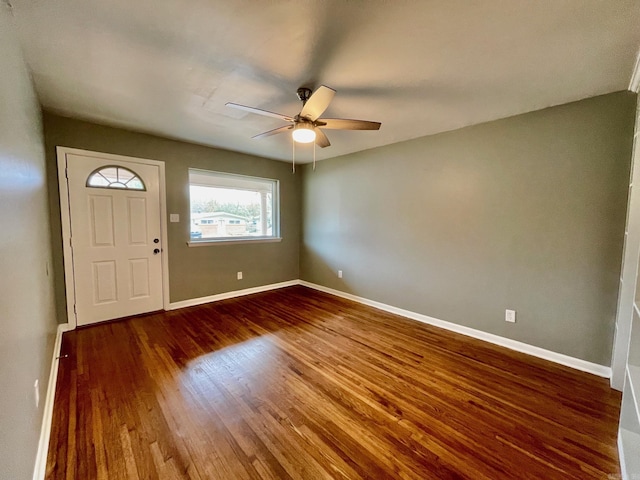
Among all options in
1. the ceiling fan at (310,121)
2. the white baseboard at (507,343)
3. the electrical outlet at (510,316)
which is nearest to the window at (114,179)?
the ceiling fan at (310,121)

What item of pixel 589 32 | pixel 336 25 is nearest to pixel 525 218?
pixel 589 32

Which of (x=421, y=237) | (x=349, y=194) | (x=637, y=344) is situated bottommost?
(x=637, y=344)

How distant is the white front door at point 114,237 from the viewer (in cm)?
307

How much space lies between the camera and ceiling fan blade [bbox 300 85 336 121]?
1797 millimetres

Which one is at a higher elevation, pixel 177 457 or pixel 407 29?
pixel 407 29

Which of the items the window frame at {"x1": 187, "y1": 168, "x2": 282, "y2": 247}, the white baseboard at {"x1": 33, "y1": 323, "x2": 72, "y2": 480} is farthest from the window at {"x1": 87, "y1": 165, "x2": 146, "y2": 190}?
the white baseboard at {"x1": 33, "y1": 323, "x2": 72, "y2": 480}

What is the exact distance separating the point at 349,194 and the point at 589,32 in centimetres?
298

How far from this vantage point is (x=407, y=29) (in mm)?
1494

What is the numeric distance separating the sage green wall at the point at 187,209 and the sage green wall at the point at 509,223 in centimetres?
147

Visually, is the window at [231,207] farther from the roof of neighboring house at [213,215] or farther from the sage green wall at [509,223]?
the sage green wall at [509,223]

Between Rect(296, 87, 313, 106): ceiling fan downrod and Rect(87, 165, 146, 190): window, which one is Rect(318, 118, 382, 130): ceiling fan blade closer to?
Rect(296, 87, 313, 106): ceiling fan downrod

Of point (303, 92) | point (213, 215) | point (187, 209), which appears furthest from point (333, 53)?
point (213, 215)

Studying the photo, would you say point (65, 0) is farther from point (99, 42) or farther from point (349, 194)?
point (349, 194)

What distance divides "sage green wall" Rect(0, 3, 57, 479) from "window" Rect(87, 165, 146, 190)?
65.8 inches
